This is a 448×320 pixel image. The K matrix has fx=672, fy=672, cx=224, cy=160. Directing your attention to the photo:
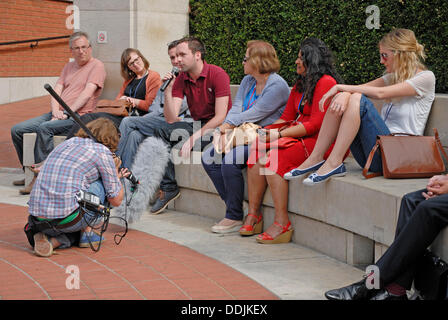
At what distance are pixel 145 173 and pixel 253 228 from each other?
132 cm

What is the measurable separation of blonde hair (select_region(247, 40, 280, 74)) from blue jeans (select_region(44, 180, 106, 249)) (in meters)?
1.86

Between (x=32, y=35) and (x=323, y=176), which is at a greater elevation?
(x=32, y=35)

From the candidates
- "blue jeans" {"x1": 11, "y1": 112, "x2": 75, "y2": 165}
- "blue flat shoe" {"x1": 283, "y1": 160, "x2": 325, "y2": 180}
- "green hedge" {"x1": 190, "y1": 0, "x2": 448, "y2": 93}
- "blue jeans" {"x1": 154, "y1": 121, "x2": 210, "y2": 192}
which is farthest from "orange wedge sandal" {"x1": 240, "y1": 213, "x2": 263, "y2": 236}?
"blue jeans" {"x1": 11, "y1": 112, "x2": 75, "y2": 165}

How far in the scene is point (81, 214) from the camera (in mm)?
5195

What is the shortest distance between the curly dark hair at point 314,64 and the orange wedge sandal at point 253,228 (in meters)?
1.10

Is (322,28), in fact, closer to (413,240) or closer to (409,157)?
(409,157)

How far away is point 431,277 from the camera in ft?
12.6

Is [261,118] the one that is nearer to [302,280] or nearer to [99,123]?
[99,123]

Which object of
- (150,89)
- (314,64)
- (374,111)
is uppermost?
(314,64)

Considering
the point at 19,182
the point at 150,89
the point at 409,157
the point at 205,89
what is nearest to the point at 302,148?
the point at 409,157

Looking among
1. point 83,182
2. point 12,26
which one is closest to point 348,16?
point 83,182

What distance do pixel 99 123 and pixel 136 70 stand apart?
274 centimetres

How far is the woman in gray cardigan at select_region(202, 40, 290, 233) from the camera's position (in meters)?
5.96

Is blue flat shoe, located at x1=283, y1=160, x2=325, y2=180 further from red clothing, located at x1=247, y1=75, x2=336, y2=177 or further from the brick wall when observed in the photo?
the brick wall
